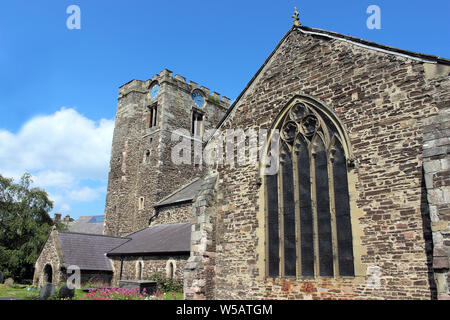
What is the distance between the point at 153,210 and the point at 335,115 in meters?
19.6

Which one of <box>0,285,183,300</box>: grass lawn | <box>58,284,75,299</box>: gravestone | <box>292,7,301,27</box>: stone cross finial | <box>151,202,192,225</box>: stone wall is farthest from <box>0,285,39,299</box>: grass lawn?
<box>292,7,301,27</box>: stone cross finial

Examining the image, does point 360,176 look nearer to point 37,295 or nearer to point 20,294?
point 37,295

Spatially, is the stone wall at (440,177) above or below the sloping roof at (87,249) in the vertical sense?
above

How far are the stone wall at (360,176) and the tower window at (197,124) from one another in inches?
796

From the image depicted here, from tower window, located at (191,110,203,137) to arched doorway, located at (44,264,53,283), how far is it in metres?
15.5

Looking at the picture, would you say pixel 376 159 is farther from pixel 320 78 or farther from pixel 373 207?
pixel 320 78

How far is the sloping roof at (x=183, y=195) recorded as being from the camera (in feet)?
78.7


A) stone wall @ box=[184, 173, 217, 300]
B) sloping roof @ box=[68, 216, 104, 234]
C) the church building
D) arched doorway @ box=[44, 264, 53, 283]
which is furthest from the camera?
sloping roof @ box=[68, 216, 104, 234]

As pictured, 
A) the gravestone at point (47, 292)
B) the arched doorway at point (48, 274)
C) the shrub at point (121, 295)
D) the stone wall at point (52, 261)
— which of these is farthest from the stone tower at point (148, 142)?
the shrub at point (121, 295)

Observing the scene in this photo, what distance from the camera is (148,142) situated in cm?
2989

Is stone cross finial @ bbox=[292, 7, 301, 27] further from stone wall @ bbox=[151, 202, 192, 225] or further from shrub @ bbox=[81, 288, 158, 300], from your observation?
stone wall @ bbox=[151, 202, 192, 225]

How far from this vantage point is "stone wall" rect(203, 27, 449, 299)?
303 inches

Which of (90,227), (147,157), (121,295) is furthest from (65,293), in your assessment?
(90,227)

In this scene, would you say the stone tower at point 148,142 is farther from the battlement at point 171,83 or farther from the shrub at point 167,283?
the shrub at point 167,283
